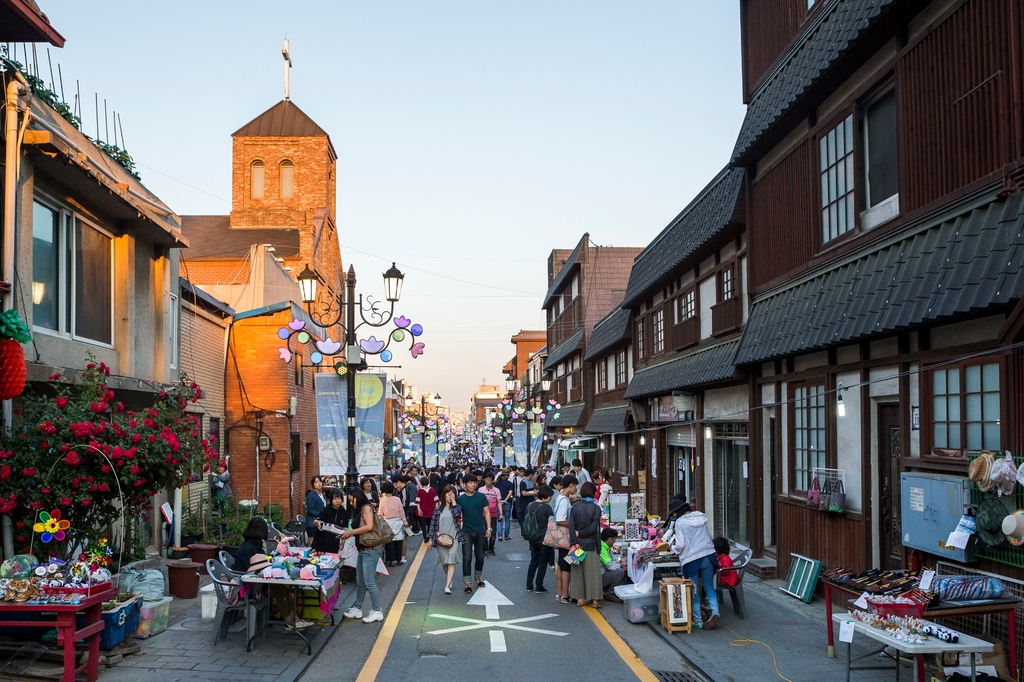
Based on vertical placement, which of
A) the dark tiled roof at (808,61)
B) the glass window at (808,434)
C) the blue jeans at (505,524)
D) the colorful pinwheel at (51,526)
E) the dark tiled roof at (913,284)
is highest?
the dark tiled roof at (808,61)

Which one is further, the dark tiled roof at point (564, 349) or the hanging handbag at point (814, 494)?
the dark tiled roof at point (564, 349)

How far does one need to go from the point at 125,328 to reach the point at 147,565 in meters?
3.54

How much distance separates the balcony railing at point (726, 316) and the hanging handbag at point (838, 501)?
4.82 m

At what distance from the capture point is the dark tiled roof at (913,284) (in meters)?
7.68

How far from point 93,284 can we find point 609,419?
20.9 meters

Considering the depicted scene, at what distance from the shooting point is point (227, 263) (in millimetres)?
35125

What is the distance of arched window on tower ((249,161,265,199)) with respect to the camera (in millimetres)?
41531

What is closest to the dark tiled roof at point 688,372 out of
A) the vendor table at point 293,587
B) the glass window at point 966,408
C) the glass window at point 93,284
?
the glass window at point 966,408

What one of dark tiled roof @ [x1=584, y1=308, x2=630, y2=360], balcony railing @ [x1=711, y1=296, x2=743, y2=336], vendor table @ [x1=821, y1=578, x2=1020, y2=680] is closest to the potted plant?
vendor table @ [x1=821, y1=578, x2=1020, y2=680]

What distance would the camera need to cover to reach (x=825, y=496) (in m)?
11.9

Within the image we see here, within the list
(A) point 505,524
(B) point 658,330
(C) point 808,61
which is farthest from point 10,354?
(B) point 658,330

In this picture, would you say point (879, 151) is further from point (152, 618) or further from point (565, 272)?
point (565, 272)

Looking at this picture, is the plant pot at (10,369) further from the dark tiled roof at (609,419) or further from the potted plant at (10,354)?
the dark tiled roof at (609,419)

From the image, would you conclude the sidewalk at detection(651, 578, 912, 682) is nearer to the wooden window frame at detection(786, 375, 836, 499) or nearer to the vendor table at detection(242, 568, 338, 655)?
the wooden window frame at detection(786, 375, 836, 499)
